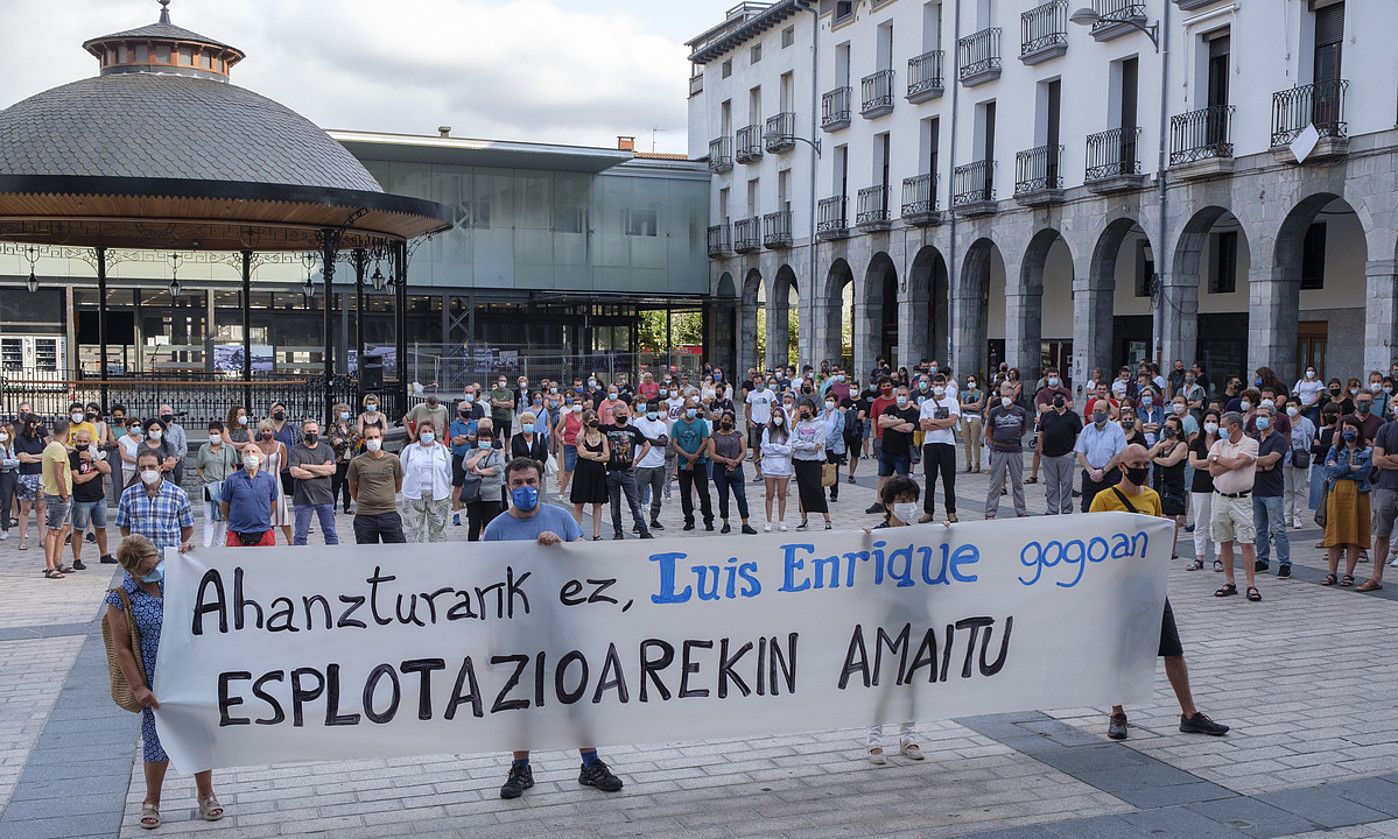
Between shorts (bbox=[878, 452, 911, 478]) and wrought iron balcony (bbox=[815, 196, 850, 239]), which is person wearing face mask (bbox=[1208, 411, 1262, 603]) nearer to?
shorts (bbox=[878, 452, 911, 478])

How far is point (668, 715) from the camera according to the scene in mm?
6957

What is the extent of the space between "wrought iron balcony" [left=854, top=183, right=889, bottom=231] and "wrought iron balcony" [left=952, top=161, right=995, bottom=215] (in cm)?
401

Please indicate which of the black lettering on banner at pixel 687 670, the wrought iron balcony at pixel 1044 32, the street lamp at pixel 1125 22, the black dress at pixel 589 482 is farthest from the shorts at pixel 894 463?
the wrought iron balcony at pixel 1044 32

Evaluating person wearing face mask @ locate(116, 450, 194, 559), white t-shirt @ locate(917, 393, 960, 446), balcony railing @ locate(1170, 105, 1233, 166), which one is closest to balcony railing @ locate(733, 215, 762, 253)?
balcony railing @ locate(1170, 105, 1233, 166)

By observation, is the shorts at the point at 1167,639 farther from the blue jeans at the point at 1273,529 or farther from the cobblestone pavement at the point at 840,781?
the blue jeans at the point at 1273,529

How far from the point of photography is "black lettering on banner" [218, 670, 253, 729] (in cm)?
647

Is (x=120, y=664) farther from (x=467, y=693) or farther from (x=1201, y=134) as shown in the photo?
(x=1201, y=134)

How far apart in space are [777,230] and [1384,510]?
35128mm

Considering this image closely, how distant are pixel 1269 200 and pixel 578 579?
75.2 ft

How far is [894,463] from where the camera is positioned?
56.5 ft

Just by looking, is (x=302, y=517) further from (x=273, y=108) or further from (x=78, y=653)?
(x=273, y=108)

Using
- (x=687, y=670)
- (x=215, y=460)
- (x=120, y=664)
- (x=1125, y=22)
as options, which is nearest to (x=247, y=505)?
(x=215, y=460)

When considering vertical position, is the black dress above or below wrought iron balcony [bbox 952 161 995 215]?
below

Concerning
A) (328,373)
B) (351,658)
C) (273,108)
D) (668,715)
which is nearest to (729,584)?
(668,715)
